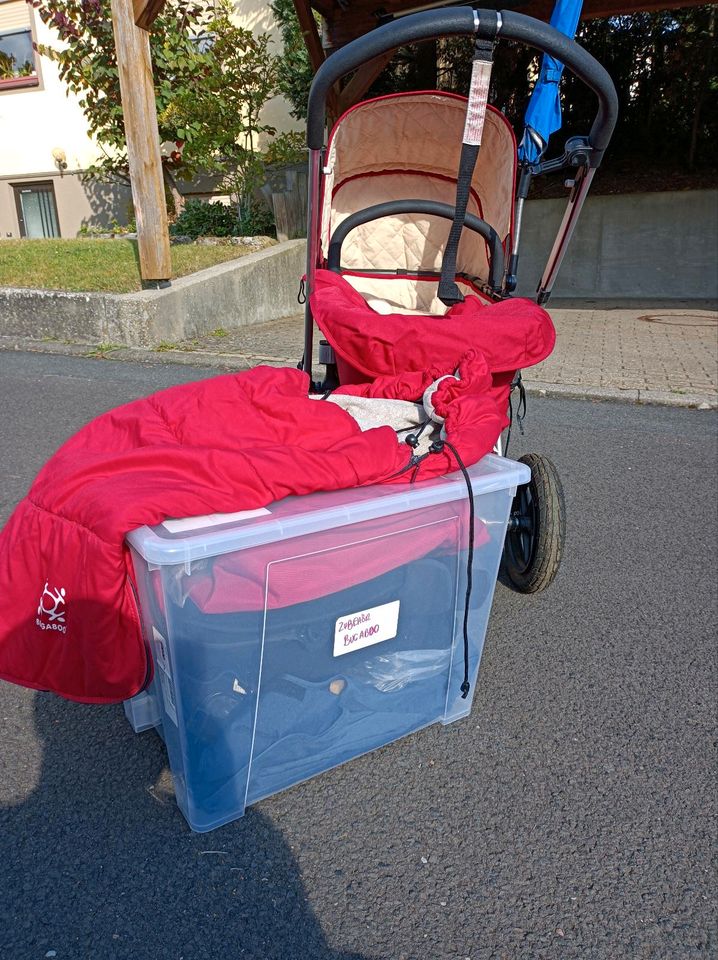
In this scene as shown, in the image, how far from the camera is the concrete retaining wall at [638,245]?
10531 mm

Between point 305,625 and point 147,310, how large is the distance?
578cm

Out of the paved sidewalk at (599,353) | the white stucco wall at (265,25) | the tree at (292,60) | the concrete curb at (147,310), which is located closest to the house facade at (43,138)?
the white stucco wall at (265,25)

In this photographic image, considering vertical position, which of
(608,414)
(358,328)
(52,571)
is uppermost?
(358,328)

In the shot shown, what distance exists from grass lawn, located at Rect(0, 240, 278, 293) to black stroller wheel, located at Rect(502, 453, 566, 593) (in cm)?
579

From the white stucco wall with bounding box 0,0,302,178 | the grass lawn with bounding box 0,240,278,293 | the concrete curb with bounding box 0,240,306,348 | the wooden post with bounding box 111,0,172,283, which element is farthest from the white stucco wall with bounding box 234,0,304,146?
the wooden post with bounding box 111,0,172,283

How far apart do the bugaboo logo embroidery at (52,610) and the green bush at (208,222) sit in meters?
9.36

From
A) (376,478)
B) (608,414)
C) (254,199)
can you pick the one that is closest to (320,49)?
(254,199)

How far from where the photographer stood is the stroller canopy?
3.32 meters

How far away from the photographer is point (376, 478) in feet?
5.76

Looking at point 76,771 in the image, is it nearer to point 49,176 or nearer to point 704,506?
point 704,506

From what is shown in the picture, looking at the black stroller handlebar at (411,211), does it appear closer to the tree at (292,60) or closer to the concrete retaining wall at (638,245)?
the tree at (292,60)

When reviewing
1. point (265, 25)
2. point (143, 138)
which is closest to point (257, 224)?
point (143, 138)

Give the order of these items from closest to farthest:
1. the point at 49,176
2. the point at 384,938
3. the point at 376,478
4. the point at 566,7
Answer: the point at 384,938 < the point at 376,478 < the point at 566,7 < the point at 49,176

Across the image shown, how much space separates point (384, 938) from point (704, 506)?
277 cm
